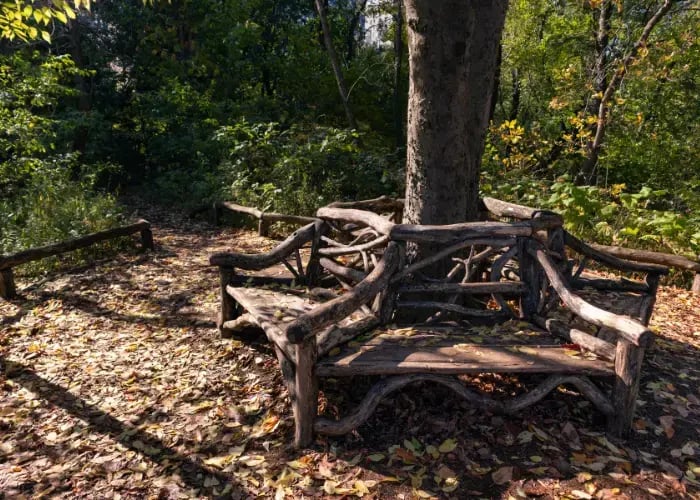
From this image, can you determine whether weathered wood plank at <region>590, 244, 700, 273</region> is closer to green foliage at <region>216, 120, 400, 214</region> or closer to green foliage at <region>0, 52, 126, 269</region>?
green foliage at <region>216, 120, 400, 214</region>

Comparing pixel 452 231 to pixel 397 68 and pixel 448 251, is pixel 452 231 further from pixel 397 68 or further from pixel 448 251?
pixel 397 68

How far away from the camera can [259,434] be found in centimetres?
371

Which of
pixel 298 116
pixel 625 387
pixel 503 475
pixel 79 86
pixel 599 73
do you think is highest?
pixel 79 86

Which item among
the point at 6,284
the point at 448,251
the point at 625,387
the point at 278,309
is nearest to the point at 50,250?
the point at 6,284

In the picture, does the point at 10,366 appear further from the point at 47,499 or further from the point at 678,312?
the point at 678,312

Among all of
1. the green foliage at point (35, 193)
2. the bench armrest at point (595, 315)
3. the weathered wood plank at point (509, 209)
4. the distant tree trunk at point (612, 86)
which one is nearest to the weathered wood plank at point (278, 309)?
the bench armrest at point (595, 315)

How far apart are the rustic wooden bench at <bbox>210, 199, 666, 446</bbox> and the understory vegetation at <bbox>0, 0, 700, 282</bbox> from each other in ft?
14.3

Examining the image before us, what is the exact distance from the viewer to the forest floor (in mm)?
3148

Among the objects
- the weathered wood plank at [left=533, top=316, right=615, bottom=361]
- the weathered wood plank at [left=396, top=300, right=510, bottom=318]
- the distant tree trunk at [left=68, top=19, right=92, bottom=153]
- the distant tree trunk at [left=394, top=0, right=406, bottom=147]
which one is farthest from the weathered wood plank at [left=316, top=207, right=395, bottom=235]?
the distant tree trunk at [left=68, top=19, right=92, bottom=153]

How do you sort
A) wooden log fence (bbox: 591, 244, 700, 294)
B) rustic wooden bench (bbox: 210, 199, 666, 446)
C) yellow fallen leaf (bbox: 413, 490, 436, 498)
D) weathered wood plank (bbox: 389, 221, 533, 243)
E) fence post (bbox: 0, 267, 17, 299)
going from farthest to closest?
wooden log fence (bbox: 591, 244, 700, 294) < fence post (bbox: 0, 267, 17, 299) < weathered wood plank (bbox: 389, 221, 533, 243) < rustic wooden bench (bbox: 210, 199, 666, 446) < yellow fallen leaf (bbox: 413, 490, 436, 498)

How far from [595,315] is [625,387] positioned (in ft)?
1.71

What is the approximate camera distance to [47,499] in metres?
3.18

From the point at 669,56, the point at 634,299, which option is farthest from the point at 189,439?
the point at 669,56

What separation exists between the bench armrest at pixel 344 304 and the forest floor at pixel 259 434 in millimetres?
880
